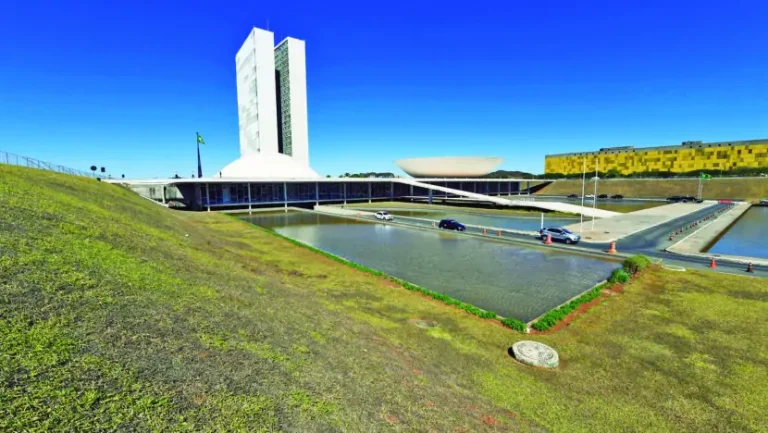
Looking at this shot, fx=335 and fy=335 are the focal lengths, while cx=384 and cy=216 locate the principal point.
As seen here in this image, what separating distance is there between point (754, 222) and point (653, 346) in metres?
51.0

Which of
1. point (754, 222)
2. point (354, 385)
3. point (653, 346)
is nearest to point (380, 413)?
point (354, 385)

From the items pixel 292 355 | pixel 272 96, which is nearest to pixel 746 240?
pixel 292 355

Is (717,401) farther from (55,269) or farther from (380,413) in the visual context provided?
(55,269)

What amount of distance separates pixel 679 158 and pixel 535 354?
13407 cm

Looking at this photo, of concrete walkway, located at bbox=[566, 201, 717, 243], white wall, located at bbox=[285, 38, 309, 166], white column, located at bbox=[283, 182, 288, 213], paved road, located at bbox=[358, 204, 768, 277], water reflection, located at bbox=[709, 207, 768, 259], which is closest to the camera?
paved road, located at bbox=[358, 204, 768, 277]

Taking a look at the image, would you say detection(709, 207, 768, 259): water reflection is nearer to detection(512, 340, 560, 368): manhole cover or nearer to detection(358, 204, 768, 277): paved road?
detection(358, 204, 768, 277): paved road

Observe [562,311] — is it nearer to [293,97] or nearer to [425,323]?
[425,323]

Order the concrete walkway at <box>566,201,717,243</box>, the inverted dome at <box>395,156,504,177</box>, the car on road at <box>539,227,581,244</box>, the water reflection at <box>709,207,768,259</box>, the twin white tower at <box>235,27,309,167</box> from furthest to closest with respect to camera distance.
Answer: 1. the inverted dome at <box>395,156,504,177</box>
2. the twin white tower at <box>235,27,309,167</box>
3. the concrete walkway at <box>566,201,717,243</box>
4. the car on road at <box>539,227,581,244</box>
5. the water reflection at <box>709,207,768,259</box>

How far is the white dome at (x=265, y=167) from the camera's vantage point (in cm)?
8031

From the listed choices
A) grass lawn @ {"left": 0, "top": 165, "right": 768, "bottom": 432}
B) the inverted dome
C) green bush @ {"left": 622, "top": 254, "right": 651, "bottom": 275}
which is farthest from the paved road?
the inverted dome

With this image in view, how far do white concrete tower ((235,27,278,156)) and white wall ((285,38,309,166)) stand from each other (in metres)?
4.79

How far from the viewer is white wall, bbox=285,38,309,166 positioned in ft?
293

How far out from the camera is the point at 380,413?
637 cm

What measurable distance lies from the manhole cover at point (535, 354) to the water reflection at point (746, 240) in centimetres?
2596
